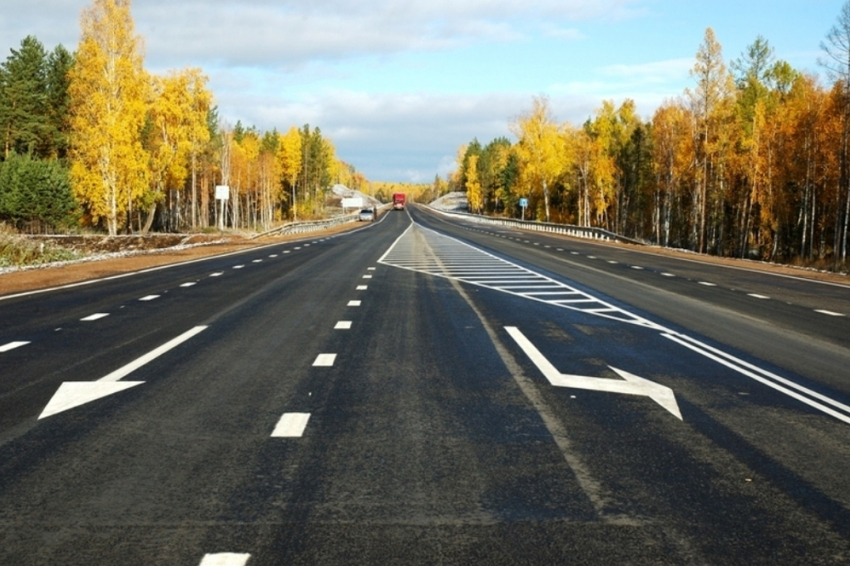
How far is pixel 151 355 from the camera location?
9.41 metres

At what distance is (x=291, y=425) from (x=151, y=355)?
12.5ft

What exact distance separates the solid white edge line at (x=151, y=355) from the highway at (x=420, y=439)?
0.06 metres

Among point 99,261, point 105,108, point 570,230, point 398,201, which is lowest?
point 99,261

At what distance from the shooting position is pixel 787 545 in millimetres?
3975

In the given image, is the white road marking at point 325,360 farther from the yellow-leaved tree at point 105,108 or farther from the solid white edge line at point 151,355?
the yellow-leaved tree at point 105,108

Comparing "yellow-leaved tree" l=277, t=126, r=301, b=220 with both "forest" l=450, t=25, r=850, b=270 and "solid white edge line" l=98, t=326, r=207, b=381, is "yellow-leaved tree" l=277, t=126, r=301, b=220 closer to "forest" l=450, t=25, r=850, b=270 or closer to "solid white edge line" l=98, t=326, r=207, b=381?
"forest" l=450, t=25, r=850, b=270

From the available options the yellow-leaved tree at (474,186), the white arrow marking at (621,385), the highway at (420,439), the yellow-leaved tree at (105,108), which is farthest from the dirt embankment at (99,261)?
the yellow-leaved tree at (474,186)

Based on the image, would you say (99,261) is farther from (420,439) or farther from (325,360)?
(420,439)

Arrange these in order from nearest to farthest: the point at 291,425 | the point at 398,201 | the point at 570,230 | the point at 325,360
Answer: the point at 291,425
the point at 325,360
the point at 570,230
the point at 398,201

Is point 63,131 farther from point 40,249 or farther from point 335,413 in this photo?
point 335,413

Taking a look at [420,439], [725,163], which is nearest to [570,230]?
[725,163]

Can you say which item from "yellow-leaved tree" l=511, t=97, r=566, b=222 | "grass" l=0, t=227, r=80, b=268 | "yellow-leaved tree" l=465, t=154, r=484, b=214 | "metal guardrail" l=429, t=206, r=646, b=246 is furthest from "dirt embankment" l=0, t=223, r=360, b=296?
"yellow-leaved tree" l=465, t=154, r=484, b=214

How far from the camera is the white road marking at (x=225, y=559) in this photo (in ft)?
12.2

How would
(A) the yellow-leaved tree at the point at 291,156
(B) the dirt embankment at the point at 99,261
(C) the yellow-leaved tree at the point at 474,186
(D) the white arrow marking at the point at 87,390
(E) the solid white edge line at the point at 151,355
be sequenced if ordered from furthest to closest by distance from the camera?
(C) the yellow-leaved tree at the point at 474,186 < (A) the yellow-leaved tree at the point at 291,156 < (B) the dirt embankment at the point at 99,261 < (E) the solid white edge line at the point at 151,355 < (D) the white arrow marking at the point at 87,390
